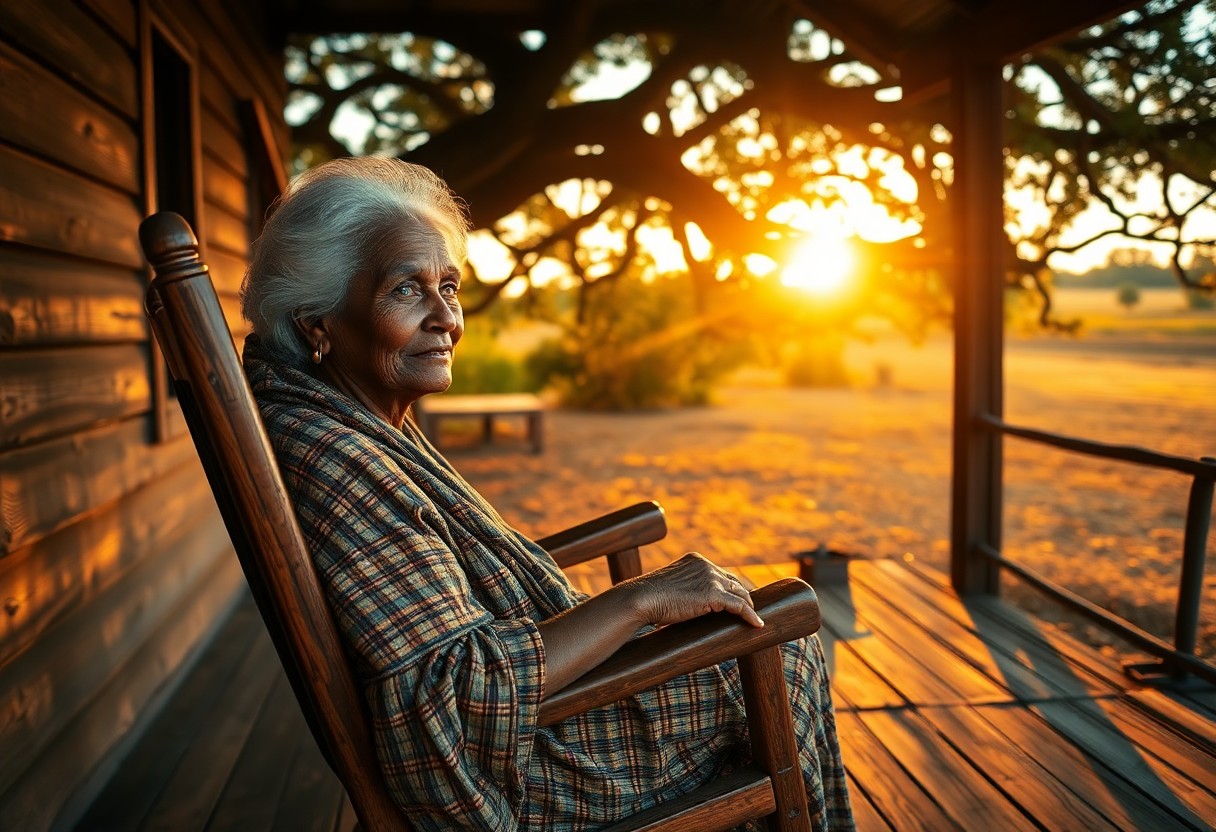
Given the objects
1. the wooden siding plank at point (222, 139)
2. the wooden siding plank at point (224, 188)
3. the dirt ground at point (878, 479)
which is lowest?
the dirt ground at point (878, 479)

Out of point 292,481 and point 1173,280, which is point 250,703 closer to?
point 292,481

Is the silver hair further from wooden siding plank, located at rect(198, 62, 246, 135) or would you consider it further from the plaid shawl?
wooden siding plank, located at rect(198, 62, 246, 135)

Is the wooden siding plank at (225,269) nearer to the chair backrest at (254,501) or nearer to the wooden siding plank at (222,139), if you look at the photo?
the wooden siding plank at (222,139)

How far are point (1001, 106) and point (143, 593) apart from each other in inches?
127

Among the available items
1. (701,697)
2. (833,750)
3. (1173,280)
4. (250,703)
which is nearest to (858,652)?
(833,750)

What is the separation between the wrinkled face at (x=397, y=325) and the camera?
142 centimetres

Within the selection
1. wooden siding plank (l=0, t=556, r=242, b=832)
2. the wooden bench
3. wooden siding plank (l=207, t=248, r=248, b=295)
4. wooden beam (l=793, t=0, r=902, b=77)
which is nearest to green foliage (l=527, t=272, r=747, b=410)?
the wooden bench

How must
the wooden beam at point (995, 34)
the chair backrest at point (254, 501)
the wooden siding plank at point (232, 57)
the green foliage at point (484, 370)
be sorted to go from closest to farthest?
the chair backrest at point (254, 501)
the wooden beam at point (995, 34)
the wooden siding plank at point (232, 57)
the green foliage at point (484, 370)

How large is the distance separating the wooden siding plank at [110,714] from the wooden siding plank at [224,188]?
1.42m

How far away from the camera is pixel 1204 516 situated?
2.57m

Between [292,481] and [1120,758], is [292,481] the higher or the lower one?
the higher one

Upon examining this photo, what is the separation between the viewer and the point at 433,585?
1.18 meters

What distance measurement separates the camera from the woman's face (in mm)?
1418

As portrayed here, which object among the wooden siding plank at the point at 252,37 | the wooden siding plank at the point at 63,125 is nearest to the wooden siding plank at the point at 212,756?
the wooden siding plank at the point at 63,125
